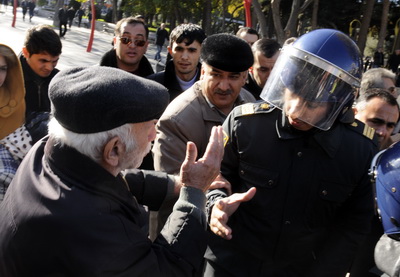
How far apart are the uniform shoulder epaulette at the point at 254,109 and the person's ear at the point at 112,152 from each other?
2.63 feet

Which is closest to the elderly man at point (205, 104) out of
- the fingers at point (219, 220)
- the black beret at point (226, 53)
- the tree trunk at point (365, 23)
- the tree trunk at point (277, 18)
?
the black beret at point (226, 53)

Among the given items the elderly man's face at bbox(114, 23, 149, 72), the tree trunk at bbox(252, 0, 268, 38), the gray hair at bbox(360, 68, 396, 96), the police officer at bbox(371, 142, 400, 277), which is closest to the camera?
the police officer at bbox(371, 142, 400, 277)

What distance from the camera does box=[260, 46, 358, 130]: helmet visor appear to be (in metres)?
1.93

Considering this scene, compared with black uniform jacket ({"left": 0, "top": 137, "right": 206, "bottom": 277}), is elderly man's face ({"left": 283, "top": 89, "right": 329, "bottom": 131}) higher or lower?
higher

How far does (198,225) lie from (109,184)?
1.28 feet

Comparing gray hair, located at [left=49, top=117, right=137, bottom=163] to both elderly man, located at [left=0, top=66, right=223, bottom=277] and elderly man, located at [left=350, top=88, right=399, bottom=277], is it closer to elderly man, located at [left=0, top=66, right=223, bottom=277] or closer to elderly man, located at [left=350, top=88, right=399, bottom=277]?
elderly man, located at [left=0, top=66, right=223, bottom=277]

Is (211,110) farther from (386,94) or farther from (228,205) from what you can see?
(386,94)

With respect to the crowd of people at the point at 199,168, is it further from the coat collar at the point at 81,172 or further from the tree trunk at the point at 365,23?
the tree trunk at the point at 365,23

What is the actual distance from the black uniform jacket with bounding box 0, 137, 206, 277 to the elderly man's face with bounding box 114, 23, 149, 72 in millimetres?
2815

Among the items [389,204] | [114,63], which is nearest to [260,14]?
[114,63]

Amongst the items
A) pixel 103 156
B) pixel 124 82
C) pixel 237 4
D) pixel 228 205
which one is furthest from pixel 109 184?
pixel 237 4

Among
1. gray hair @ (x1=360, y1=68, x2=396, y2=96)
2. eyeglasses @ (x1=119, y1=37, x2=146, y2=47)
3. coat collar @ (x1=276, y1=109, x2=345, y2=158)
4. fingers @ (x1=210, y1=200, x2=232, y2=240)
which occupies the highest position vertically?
gray hair @ (x1=360, y1=68, x2=396, y2=96)

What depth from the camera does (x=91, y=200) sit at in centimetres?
143

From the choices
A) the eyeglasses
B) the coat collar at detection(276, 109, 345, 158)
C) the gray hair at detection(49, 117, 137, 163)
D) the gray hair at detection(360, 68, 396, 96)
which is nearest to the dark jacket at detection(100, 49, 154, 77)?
the eyeglasses
